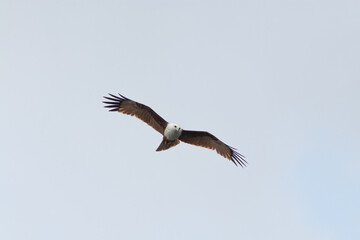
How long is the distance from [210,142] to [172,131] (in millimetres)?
3100

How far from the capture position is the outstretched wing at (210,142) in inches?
1310

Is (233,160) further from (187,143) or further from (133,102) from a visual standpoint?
(133,102)

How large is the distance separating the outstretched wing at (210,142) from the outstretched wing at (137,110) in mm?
1381

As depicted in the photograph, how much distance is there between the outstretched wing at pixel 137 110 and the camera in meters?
32.0

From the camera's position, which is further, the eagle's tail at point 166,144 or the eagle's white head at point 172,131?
the eagle's tail at point 166,144

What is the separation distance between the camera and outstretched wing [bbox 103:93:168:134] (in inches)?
1260

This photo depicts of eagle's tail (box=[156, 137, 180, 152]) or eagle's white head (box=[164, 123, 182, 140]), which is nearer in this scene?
eagle's white head (box=[164, 123, 182, 140])

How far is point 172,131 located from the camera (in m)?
32.0

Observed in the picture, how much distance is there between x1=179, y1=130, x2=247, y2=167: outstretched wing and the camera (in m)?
33.3

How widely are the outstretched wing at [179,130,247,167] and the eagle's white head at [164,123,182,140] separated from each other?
80cm

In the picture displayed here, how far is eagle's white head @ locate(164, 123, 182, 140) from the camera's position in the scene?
105 ft

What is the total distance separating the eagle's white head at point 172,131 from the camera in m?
32.0

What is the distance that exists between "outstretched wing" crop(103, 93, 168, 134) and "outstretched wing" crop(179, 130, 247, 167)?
1.38m

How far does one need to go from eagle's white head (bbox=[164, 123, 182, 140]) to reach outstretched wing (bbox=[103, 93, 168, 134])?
35 centimetres
